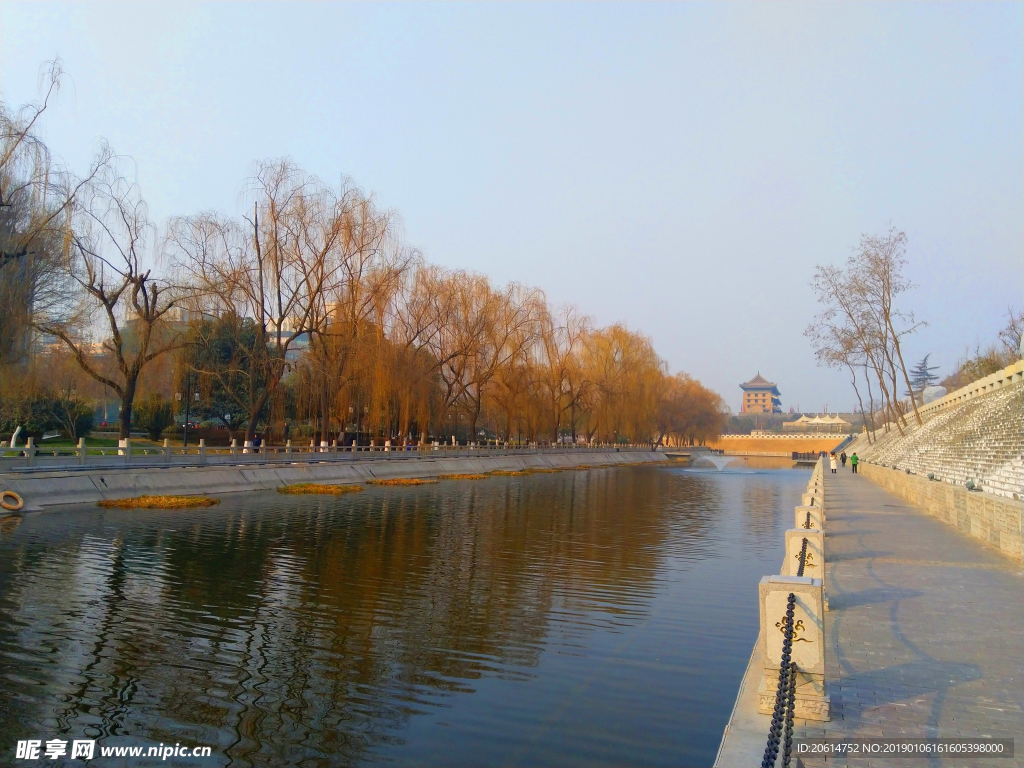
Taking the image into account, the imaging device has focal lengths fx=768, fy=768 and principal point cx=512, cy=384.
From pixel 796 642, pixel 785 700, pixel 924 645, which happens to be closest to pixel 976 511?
pixel 924 645

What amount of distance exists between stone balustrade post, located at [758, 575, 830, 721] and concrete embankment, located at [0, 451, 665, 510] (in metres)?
17.6

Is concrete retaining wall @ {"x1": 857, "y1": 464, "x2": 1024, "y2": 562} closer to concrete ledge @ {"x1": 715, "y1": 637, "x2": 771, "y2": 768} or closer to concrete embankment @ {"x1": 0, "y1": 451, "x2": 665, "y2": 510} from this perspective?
concrete ledge @ {"x1": 715, "y1": 637, "x2": 771, "y2": 768}

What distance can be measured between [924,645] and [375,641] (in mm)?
5017

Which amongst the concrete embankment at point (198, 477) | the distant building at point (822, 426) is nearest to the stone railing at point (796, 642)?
the concrete embankment at point (198, 477)

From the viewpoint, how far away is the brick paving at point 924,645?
4.60 m

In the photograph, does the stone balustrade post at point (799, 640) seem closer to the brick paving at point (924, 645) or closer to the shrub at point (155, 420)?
the brick paving at point (924, 645)

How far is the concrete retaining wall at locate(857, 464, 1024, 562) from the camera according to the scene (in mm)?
11109

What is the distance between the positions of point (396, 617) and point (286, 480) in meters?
18.9

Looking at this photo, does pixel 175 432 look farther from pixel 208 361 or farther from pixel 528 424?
pixel 528 424

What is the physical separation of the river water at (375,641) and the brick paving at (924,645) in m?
1.02

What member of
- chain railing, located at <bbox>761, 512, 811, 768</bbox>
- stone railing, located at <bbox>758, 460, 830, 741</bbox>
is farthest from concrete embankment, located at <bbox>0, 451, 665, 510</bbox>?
chain railing, located at <bbox>761, 512, 811, 768</bbox>

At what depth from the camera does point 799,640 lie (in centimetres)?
486

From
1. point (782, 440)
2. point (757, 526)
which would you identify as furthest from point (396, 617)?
point (782, 440)

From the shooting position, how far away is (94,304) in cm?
2362
